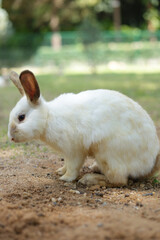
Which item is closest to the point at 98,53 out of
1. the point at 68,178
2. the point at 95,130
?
the point at 68,178

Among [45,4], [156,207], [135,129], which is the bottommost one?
[156,207]

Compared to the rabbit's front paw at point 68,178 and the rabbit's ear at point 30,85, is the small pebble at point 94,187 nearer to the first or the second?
the rabbit's front paw at point 68,178

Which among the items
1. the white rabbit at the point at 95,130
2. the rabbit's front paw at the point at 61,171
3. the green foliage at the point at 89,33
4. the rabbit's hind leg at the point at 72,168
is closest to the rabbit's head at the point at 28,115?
A: the white rabbit at the point at 95,130

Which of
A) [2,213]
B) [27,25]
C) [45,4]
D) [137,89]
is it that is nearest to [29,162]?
[2,213]

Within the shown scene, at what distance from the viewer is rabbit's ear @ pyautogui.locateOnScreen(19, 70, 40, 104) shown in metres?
3.62

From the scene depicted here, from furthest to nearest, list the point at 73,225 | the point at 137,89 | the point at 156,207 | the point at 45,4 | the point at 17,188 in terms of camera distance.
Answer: the point at 45,4 → the point at 137,89 → the point at 17,188 → the point at 156,207 → the point at 73,225

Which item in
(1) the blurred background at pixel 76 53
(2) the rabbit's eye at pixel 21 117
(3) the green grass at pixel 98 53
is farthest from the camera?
(3) the green grass at pixel 98 53

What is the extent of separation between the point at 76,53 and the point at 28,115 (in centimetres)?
2088

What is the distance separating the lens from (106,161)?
Answer: 385 cm

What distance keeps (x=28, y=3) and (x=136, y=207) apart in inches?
1381

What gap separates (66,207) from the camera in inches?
132

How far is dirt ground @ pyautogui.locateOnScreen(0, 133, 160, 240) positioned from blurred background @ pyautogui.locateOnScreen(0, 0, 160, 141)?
2.63 metres

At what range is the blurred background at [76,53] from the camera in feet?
43.3

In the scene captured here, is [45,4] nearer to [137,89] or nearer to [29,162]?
[137,89]
